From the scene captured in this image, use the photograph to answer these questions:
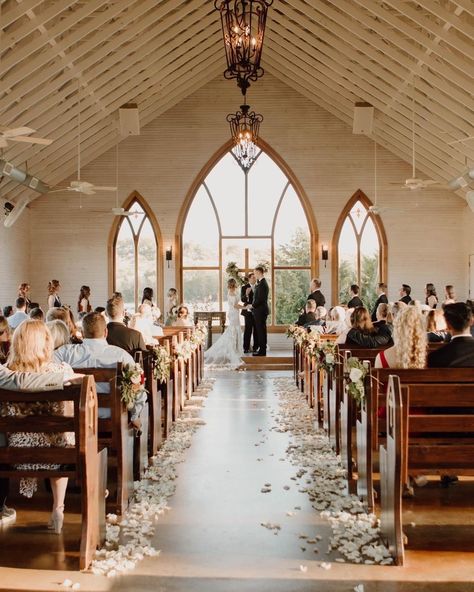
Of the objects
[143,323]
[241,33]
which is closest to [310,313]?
[143,323]

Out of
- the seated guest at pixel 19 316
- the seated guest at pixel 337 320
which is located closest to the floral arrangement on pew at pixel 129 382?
the seated guest at pixel 19 316

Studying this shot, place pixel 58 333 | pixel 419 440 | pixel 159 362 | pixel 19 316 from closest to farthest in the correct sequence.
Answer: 1. pixel 419 440
2. pixel 58 333
3. pixel 159 362
4. pixel 19 316

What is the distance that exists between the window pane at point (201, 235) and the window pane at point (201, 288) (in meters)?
0.23

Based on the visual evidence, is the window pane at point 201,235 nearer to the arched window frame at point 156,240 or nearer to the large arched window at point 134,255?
the arched window frame at point 156,240

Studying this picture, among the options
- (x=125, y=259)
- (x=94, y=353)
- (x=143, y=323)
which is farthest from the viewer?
(x=125, y=259)

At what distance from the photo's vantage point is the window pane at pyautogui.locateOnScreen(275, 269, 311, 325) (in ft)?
51.0

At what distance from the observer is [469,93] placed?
33.7 feet

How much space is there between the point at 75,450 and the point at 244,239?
40.8 ft

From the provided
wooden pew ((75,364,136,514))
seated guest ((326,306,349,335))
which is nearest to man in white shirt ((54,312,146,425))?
wooden pew ((75,364,136,514))

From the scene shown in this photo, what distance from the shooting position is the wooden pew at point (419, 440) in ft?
10.9

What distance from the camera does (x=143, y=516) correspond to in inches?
157

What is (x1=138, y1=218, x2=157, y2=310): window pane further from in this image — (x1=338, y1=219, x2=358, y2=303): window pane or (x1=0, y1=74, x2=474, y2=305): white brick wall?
(x1=338, y1=219, x2=358, y2=303): window pane

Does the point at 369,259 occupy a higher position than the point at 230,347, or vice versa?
the point at 369,259

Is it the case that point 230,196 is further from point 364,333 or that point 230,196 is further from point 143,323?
point 364,333
